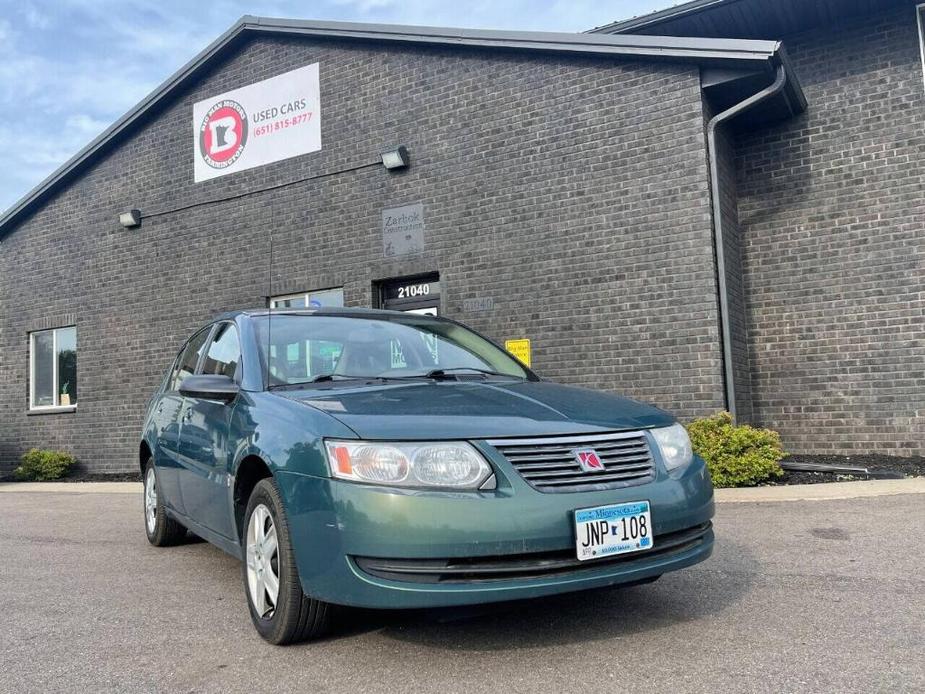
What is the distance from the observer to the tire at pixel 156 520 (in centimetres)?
569

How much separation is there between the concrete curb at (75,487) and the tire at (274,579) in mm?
7450

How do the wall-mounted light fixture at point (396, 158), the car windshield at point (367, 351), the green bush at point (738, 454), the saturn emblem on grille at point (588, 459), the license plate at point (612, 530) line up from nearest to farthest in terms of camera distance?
1. the license plate at point (612, 530)
2. the saturn emblem on grille at point (588, 459)
3. the car windshield at point (367, 351)
4. the green bush at point (738, 454)
5. the wall-mounted light fixture at point (396, 158)

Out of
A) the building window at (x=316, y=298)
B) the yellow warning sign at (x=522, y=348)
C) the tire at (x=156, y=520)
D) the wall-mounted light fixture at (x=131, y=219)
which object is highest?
the wall-mounted light fixture at (x=131, y=219)

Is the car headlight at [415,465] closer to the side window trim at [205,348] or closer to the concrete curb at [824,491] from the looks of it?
the side window trim at [205,348]

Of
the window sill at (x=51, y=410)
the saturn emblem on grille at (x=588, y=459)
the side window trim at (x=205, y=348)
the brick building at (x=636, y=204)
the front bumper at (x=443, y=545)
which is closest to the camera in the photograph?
the front bumper at (x=443, y=545)

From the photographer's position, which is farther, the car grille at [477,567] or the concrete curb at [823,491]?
the concrete curb at [823,491]

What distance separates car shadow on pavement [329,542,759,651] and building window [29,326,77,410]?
12.2 m

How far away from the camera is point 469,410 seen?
10.6ft

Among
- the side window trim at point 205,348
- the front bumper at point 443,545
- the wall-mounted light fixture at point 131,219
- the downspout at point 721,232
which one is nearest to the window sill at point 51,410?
the wall-mounted light fixture at point 131,219

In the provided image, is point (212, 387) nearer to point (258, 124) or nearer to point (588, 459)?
point (588, 459)

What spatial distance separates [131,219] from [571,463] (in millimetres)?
12072

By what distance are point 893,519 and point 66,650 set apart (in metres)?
5.19

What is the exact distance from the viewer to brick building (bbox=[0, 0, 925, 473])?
28.9 feet

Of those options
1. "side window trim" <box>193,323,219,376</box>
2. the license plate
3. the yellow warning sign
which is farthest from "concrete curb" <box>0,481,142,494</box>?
the license plate
